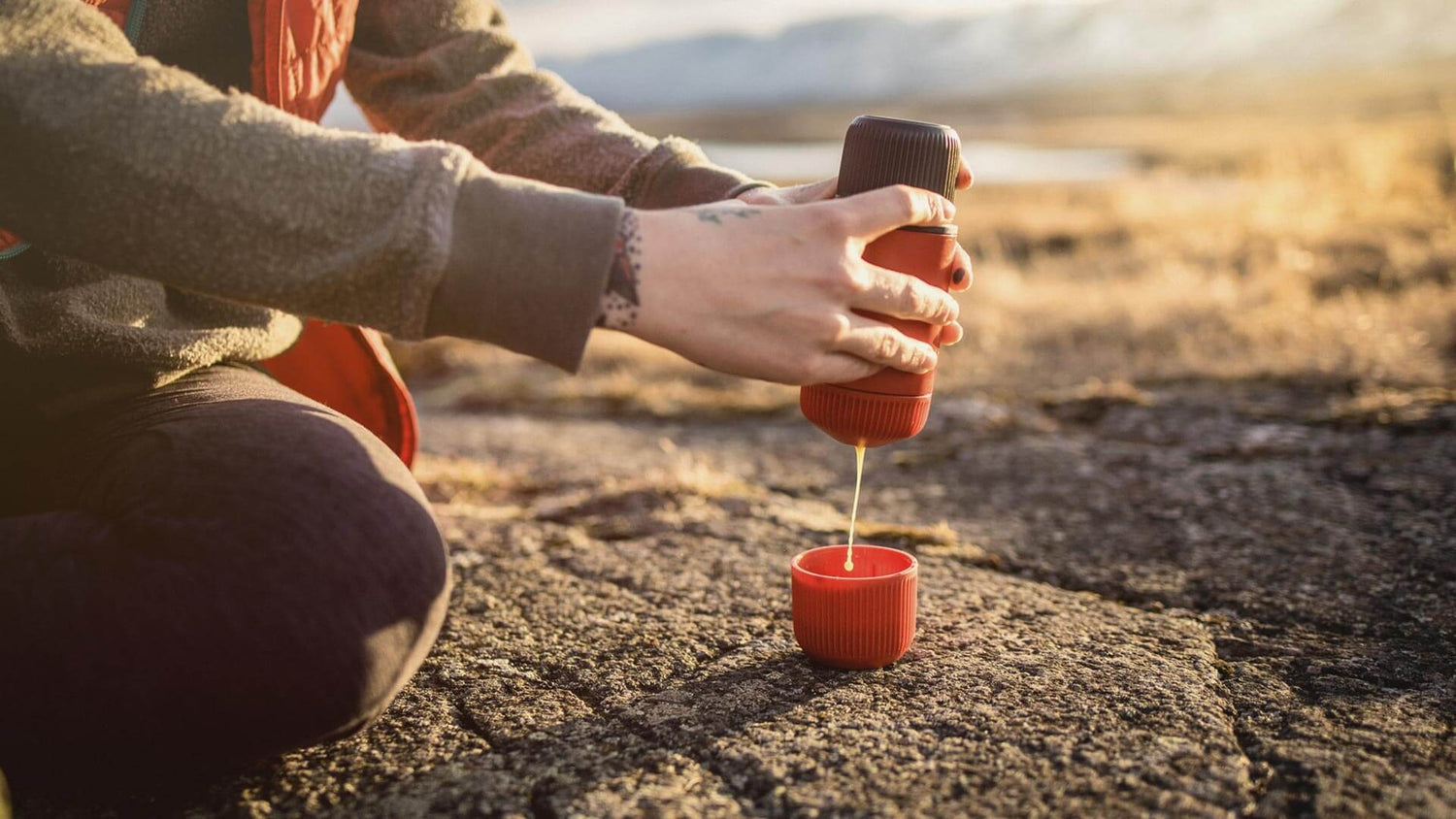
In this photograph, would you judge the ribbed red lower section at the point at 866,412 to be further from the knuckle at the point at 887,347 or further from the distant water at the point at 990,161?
the distant water at the point at 990,161

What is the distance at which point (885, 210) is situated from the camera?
4.15ft

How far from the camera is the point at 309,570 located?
1229 millimetres

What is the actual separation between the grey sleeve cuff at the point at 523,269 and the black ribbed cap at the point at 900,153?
0.42 metres

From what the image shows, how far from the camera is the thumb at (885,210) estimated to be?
49.1 inches

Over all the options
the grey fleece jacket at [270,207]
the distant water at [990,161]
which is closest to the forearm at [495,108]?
the grey fleece jacket at [270,207]

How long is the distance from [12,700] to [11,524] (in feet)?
0.69

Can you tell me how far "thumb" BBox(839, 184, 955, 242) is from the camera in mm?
1247

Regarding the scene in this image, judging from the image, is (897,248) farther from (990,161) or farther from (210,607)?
(990,161)

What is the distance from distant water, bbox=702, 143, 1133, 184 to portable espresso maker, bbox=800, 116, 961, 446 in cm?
2493

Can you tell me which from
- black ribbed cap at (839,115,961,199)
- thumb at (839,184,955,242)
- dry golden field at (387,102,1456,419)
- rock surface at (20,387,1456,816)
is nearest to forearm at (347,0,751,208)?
black ribbed cap at (839,115,961,199)

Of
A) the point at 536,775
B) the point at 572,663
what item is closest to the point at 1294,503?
the point at 572,663

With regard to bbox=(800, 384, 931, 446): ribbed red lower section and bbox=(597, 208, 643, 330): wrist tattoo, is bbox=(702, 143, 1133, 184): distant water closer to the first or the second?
bbox=(800, 384, 931, 446): ribbed red lower section

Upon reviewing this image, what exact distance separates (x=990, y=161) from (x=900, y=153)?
43.2m

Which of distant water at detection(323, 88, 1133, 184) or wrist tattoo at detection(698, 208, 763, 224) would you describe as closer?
wrist tattoo at detection(698, 208, 763, 224)
